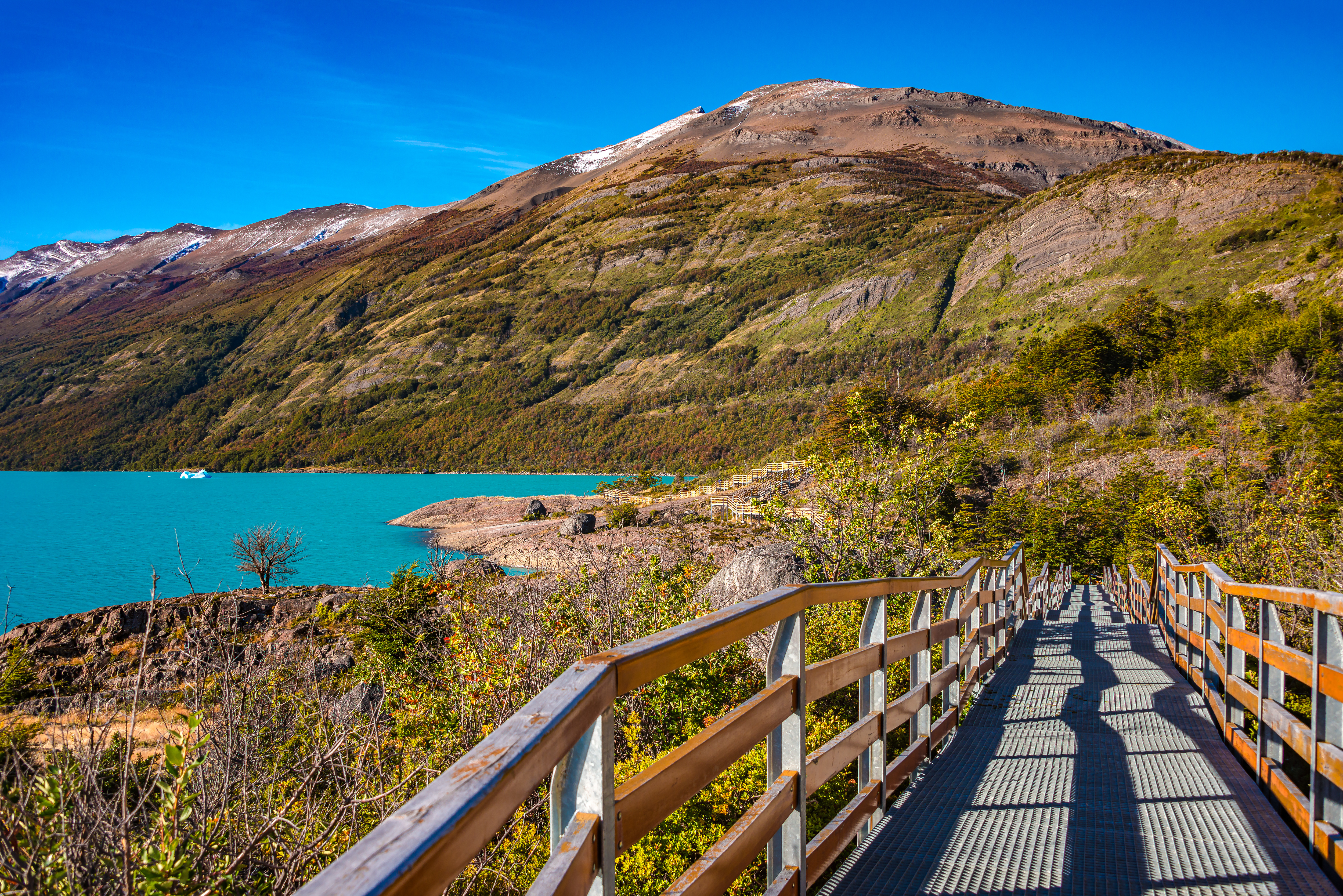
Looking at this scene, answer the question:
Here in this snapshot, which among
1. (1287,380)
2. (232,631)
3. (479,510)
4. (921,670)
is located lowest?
(479,510)

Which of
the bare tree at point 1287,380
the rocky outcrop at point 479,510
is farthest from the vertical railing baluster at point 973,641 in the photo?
the rocky outcrop at point 479,510

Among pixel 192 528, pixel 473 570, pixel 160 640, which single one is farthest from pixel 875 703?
pixel 192 528

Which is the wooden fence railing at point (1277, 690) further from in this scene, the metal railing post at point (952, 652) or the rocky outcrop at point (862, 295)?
the rocky outcrop at point (862, 295)

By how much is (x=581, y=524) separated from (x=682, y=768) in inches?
1788

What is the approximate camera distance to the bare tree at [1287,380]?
138 ft

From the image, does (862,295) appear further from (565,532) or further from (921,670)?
(921,670)

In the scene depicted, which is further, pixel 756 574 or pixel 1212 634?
pixel 756 574

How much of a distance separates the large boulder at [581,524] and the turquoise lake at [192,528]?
1000 cm

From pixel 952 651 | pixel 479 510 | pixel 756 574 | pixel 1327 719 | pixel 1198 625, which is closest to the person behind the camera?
pixel 1327 719

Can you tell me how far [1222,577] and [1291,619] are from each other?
4721mm

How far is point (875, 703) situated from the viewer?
3281mm

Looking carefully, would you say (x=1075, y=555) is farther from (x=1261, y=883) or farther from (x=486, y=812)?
(x=486, y=812)

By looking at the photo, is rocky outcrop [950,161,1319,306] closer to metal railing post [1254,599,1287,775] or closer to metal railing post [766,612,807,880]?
metal railing post [1254,599,1287,775]

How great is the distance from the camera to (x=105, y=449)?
198 m
